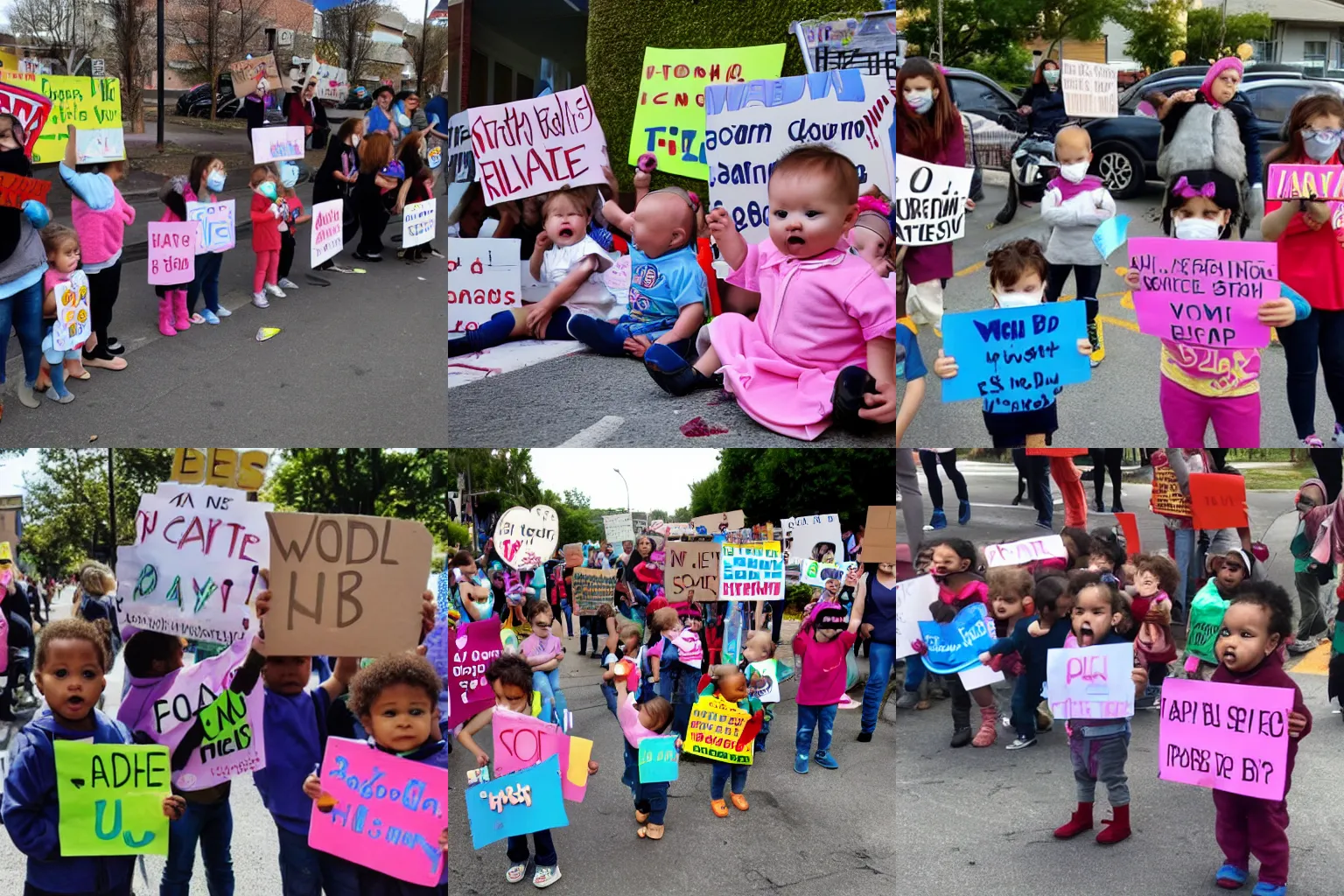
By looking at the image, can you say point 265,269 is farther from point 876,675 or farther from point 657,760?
point 876,675

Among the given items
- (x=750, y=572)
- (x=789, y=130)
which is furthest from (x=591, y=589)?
(x=789, y=130)

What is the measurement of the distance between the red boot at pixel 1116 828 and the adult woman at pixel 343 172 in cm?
495

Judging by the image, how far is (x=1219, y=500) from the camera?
4742 millimetres

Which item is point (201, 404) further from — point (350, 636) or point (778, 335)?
point (778, 335)

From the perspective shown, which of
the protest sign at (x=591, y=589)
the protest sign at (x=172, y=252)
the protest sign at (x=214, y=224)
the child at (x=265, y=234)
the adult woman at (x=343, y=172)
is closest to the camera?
the protest sign at (x=591, y=589)

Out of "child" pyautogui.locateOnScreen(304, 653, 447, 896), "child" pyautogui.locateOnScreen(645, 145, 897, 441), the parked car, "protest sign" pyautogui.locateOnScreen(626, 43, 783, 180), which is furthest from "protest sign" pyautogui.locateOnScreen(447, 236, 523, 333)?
the parked car

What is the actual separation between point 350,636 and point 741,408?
1.69m

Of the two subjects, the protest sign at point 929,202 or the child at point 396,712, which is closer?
the child at point 396,712

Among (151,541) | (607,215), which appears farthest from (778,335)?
(151,541)

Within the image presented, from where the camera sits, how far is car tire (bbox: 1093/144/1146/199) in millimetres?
4574

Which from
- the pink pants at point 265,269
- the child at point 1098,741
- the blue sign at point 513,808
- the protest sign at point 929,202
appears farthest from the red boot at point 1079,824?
the pink pants at point 265,269

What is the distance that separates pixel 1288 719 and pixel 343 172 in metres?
5.33

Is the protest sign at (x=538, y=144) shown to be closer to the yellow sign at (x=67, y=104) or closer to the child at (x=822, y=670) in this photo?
the yellow sign at (x=67, y=104)

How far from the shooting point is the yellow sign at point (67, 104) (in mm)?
5090
